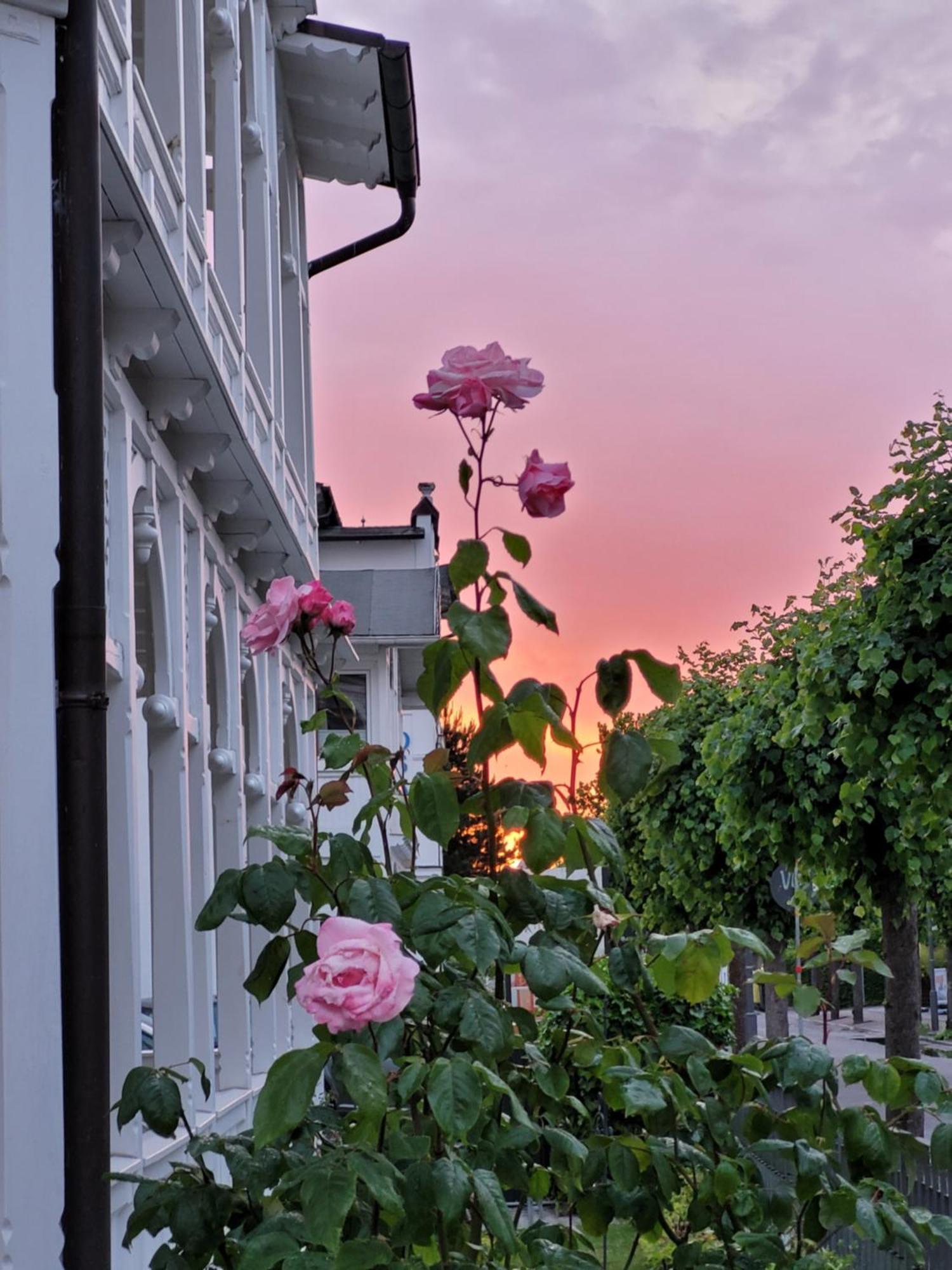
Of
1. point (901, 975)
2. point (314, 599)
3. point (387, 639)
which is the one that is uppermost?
point (387, 639)

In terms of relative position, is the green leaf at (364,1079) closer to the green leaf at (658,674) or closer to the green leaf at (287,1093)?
the green leaf at (287,1093)

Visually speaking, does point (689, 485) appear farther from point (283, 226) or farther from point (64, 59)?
point (283, 226)

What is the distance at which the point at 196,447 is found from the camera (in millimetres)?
9062

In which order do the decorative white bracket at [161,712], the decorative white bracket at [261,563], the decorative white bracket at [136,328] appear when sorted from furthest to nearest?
the decorative white bracket at [261,563] < the decorative white bracket at [161,712] < the decorative white bracket at [136,328]

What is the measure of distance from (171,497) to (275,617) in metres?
5.36

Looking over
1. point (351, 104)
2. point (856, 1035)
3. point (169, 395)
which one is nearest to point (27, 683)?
point (169, 395)

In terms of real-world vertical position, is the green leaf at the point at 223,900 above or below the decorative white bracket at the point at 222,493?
below

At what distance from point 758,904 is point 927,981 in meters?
61.9

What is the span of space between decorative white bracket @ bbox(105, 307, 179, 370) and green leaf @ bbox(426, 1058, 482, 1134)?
470 centimetres

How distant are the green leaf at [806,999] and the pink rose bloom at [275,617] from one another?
1201 mm

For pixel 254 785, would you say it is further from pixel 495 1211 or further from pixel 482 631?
pixel 495 1211

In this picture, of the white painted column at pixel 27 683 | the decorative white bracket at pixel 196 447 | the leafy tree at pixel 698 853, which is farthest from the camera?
the leafy tree at pixel 698 853

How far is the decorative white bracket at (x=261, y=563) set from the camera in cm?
1197

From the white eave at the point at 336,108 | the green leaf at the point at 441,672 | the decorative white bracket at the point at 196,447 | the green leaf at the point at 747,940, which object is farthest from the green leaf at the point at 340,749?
the white eave at the point at 336,108
